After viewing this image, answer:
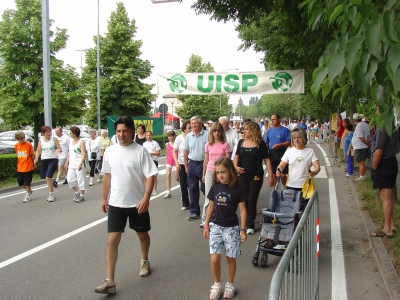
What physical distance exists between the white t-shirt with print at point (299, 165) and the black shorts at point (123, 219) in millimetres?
2501

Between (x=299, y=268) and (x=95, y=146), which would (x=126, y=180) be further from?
(x=95, y=146)

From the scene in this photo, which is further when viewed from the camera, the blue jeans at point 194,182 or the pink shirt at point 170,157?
the pink shirt at point 170,157

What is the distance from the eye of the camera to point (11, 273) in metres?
5.47

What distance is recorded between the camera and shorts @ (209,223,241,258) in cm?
454

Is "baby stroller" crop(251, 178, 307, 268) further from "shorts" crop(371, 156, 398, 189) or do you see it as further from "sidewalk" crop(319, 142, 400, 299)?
"shorts" crop(371, 156, 398, 189)

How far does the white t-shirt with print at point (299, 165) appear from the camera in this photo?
21.4 feet

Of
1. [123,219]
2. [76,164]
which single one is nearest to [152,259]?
[123,219]

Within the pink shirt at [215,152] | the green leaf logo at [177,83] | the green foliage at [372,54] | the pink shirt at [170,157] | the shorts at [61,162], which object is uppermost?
the green leaf logo at [177,83]

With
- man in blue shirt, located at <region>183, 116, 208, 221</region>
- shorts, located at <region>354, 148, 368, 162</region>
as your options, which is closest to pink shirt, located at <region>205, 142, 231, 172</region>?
man in blue shirt, located at <region>183, 116, 208, 221</region>

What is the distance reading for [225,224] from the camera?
457 centimetres

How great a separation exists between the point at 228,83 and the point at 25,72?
14007 mm

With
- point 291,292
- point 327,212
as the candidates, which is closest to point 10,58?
point 327,212

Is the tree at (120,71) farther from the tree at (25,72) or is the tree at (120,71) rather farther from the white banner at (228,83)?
the white banner at (228,83)

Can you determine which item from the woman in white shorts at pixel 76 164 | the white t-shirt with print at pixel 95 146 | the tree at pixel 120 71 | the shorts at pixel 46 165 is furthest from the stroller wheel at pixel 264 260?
the tree at pixel 120 71
